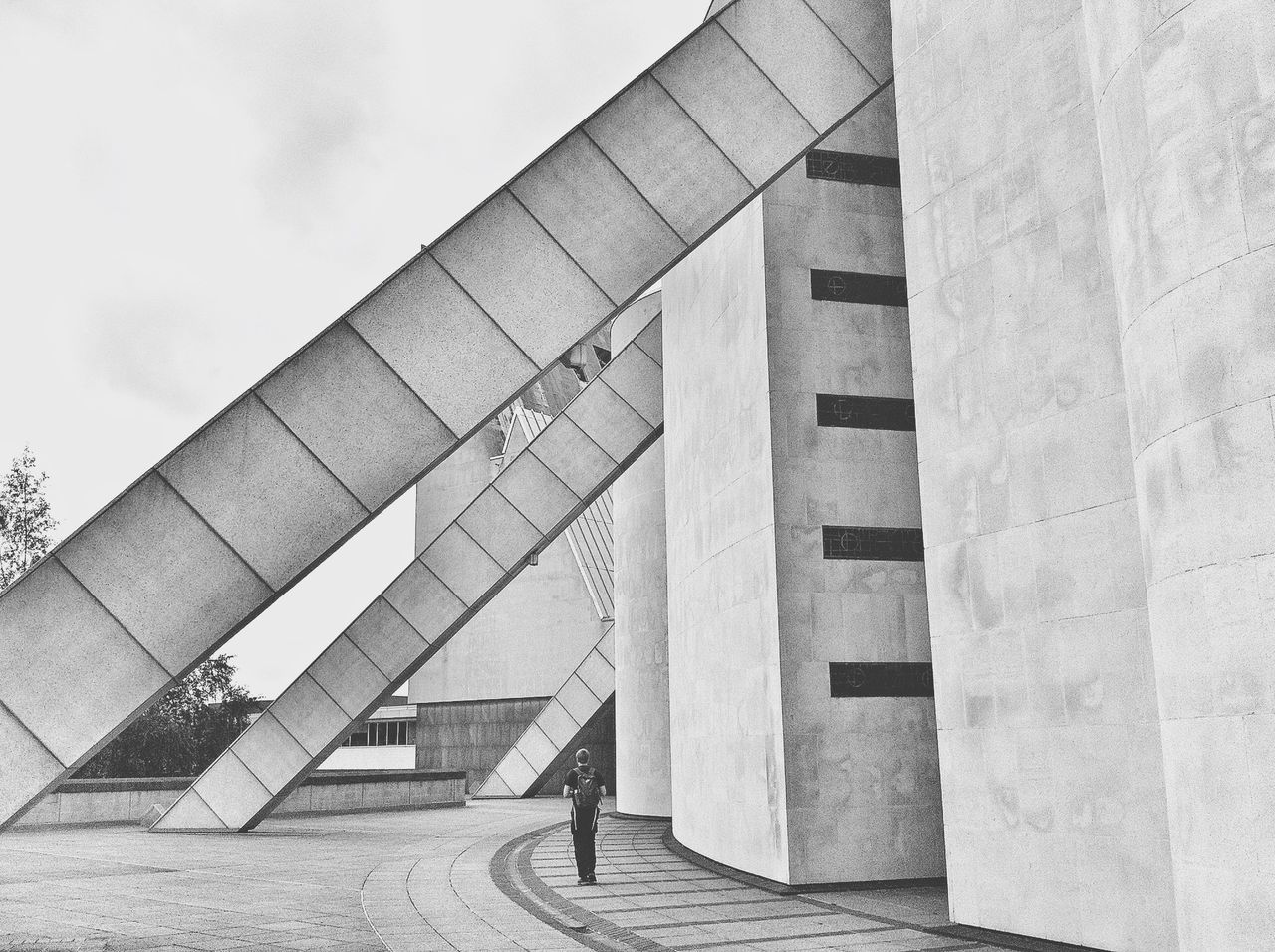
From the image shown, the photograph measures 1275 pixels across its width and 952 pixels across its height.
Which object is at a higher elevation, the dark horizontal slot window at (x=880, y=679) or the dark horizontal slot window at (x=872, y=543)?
the dark horizontal slot window at (x=872, y=543)

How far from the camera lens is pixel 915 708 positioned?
13.4m

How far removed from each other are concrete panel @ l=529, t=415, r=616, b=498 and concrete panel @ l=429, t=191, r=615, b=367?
14083 mm

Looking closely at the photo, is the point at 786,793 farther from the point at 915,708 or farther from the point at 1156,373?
the point at 1156,373

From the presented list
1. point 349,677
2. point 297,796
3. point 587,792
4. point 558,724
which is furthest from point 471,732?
point 587,792

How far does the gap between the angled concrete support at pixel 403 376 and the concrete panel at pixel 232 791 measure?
15096 mm

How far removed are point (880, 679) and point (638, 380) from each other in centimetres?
1276

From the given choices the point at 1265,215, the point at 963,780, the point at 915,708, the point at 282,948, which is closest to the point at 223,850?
the point at 282,948

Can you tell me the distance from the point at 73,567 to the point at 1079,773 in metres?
8.51

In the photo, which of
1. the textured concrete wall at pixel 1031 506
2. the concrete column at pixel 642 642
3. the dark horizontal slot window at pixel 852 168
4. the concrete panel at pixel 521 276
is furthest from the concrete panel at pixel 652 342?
the concrete panel at pixel 521 276

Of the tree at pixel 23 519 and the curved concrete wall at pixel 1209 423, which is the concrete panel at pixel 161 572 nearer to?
the curved concrete wall at pixel 1209 423

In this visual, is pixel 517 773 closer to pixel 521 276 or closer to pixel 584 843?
pixel 584 843

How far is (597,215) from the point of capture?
34.9ft

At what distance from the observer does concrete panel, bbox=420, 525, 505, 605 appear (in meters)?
24.4

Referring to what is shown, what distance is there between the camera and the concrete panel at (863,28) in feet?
38.1
